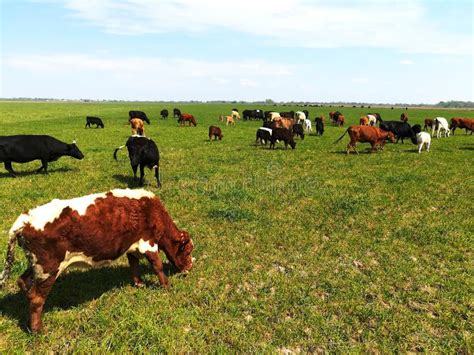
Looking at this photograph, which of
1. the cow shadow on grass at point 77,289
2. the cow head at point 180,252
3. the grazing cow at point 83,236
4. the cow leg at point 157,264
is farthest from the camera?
the cow head at point 180,252

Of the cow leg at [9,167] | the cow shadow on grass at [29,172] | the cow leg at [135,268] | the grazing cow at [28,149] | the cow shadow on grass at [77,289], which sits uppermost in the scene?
the grazing cow at [28,149]

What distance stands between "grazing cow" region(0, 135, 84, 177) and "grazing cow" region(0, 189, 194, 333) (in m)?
10.1

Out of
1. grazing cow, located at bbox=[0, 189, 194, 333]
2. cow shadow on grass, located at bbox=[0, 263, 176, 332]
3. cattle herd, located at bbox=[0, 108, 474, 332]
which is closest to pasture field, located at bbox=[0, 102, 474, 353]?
cow shadow on grass, located at bbox=[0, 263, 176, 332]

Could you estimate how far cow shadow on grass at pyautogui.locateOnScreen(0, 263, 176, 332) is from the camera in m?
5.09

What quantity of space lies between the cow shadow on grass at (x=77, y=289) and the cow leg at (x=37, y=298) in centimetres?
24

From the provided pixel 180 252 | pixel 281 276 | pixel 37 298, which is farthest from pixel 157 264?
pixel 281 276

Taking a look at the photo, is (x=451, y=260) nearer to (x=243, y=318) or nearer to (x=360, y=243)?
(x=360, y=243)

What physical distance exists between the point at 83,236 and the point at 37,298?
103cm

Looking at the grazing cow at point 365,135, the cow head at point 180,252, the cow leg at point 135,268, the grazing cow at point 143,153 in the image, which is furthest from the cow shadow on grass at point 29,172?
the grazing cow at point 365,135

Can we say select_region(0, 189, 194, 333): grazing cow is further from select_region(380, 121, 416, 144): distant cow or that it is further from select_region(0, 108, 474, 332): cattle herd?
select_region(380, 121, 416, 144): distant cow

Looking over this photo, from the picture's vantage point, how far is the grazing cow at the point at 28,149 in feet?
41.9

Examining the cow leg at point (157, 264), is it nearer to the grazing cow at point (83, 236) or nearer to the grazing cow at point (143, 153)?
the grazing cow at point (83, 236)

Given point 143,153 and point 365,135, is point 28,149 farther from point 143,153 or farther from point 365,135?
point 365,135

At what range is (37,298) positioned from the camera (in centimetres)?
451
